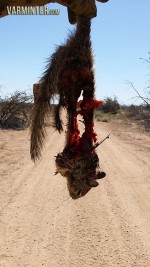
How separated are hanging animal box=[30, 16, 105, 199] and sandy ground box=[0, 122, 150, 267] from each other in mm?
2942

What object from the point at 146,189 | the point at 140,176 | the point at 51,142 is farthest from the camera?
the point at 51,142

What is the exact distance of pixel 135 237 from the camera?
547 cm

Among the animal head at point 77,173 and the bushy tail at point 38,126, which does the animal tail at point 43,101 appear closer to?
the bushy tail at point 38,126

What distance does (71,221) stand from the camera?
599cm

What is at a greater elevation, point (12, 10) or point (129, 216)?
point (12, 10)

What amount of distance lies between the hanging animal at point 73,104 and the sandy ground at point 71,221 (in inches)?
116

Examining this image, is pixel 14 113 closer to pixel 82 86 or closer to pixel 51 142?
pixel 51 142

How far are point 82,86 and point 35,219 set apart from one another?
4.44 m

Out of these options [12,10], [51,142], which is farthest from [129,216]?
[51,142]

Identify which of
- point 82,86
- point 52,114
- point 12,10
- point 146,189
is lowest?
point 146,189

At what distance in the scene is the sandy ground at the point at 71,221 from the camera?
4801mm

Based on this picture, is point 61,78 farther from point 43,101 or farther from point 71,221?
point 71,221

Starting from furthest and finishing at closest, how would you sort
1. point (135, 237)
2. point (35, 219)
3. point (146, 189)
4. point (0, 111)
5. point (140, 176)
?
point (0, 111) → point (140, 176) → point (146, 189) → point (35, 219) → point (135, 237)

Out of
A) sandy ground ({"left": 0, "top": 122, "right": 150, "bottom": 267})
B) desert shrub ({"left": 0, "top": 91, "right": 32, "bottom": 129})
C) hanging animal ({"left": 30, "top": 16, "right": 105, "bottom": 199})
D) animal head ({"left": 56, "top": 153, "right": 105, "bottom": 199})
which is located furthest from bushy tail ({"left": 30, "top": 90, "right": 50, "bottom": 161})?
desert shrub ({"left": 0, "top": 91, "right": 32, "bottom": 129})
